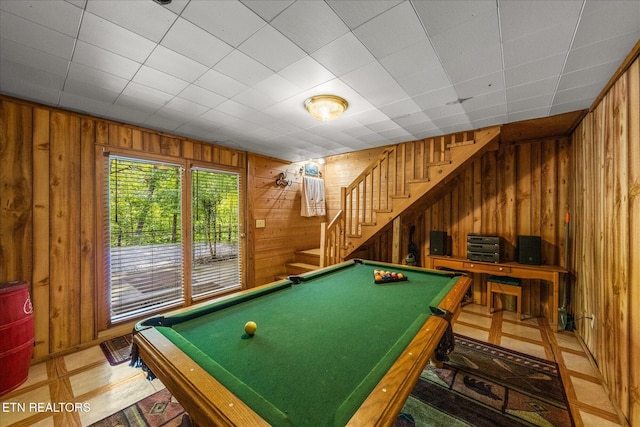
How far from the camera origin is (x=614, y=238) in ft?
6.45

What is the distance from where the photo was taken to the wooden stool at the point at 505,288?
340cm

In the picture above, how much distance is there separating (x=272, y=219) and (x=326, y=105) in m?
2.74

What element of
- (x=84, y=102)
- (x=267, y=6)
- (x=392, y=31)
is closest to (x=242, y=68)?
(x=267, y=6)

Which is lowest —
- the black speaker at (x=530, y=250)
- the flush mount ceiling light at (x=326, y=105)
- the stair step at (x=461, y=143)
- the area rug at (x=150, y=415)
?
the area rug at (x=150, y=415)

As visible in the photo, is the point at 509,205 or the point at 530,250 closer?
the point at 530,250

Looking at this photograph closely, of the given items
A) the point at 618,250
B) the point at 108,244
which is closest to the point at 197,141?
the point at 108,244

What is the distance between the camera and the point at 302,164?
5.30 metres

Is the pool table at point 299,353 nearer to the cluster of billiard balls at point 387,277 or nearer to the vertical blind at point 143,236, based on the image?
the cluster of billiard balls at point 387,277

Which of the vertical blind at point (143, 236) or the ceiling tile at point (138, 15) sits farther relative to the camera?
the vertical blind at point (143, 236)

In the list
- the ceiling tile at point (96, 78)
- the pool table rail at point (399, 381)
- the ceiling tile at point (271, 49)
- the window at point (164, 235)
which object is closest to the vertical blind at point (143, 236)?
the window at point (164, 235)

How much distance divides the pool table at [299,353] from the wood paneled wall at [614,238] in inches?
41.1

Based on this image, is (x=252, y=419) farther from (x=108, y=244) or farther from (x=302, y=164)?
(x=302, y=164)

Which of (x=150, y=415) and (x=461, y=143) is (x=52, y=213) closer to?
(x=150, y=415)

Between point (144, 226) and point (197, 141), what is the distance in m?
1.37
